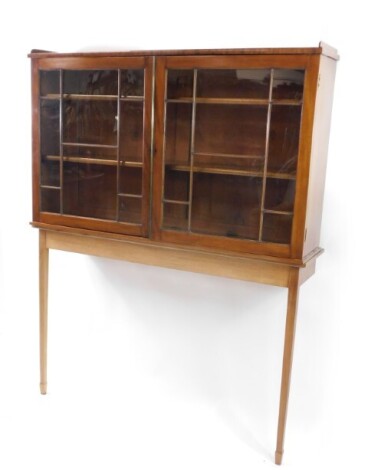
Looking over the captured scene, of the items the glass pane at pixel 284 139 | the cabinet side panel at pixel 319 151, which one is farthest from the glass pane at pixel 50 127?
the cabinet side panel at pixel 319 151

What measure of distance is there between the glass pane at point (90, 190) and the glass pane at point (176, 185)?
26 cm

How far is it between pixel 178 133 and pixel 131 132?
21 cm

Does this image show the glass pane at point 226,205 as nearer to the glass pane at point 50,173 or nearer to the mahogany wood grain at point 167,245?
the mahogany wood grain at point 167,245

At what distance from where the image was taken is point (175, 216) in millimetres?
1945

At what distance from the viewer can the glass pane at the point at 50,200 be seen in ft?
7.14

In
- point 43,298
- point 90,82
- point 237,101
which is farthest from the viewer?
point 43,298

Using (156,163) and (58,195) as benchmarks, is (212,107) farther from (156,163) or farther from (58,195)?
(58,195)

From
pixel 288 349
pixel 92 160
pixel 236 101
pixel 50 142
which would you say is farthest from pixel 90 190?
pixel 288 349

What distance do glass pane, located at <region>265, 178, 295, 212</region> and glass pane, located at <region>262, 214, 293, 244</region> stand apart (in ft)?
0.10

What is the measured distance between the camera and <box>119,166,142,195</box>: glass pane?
202 cm

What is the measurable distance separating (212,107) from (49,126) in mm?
673

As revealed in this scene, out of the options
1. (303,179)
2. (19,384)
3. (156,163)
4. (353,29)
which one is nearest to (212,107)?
(156,163)

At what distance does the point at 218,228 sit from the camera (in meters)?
1.90

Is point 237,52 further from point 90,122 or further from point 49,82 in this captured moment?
point 49,82
